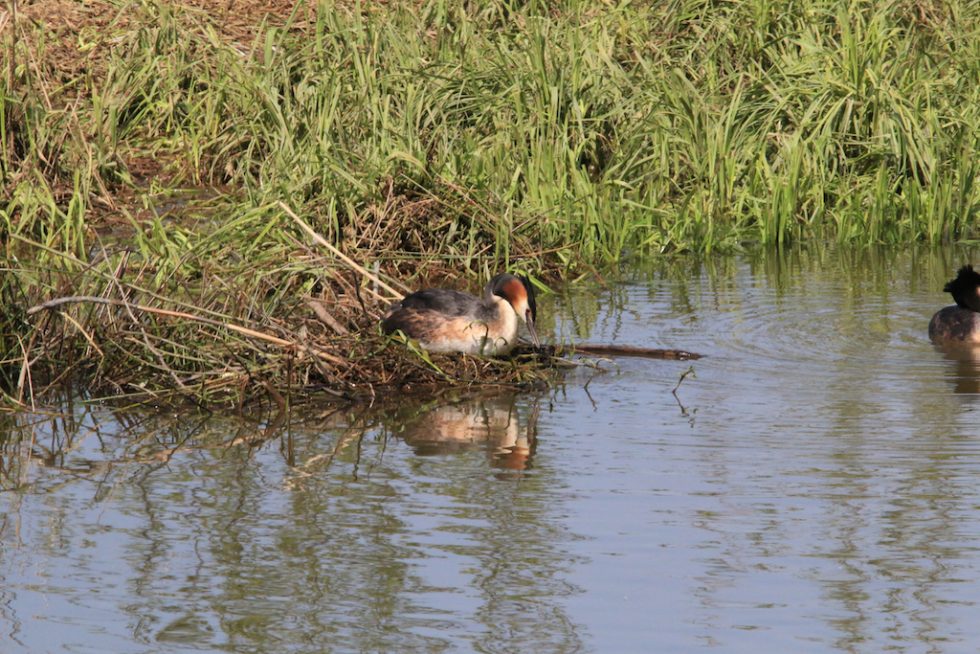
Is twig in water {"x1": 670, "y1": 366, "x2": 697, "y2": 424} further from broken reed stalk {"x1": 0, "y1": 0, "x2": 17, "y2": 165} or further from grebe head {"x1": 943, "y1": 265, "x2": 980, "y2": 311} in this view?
broken reed stalk {"x1": 0, "y1": 0, "x2": 17, "y2": 165}

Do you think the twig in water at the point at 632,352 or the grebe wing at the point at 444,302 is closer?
the grebe wing at the point at 444,302

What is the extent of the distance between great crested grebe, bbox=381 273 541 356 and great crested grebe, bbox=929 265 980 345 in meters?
2.45

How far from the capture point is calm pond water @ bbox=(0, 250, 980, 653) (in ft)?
19.0

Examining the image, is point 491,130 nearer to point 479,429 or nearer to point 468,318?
point 468,318

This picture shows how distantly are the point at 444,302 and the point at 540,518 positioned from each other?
314 centimetres

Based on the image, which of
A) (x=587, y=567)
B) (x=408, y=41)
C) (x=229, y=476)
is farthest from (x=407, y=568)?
(x=408, y=41)

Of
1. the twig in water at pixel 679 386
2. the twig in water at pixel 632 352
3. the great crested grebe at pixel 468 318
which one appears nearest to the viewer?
the twig in water at pixel 679 386

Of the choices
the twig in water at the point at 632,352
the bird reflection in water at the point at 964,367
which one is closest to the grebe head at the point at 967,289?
the bird reflection in water at the point at 964,367

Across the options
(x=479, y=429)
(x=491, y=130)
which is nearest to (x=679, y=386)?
(x=479, y=429)

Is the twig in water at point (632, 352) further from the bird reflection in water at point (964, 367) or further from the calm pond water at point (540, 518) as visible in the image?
the bird reflection in water at point (964, 367)

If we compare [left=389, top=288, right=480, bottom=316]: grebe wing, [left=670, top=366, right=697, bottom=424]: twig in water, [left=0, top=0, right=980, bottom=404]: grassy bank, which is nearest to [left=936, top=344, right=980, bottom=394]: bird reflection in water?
[left=670, top=366, right=697, bottom=424]: twig in water

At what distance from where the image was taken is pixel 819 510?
7.06 meters

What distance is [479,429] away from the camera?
8836 mm

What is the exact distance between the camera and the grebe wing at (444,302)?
998cm
